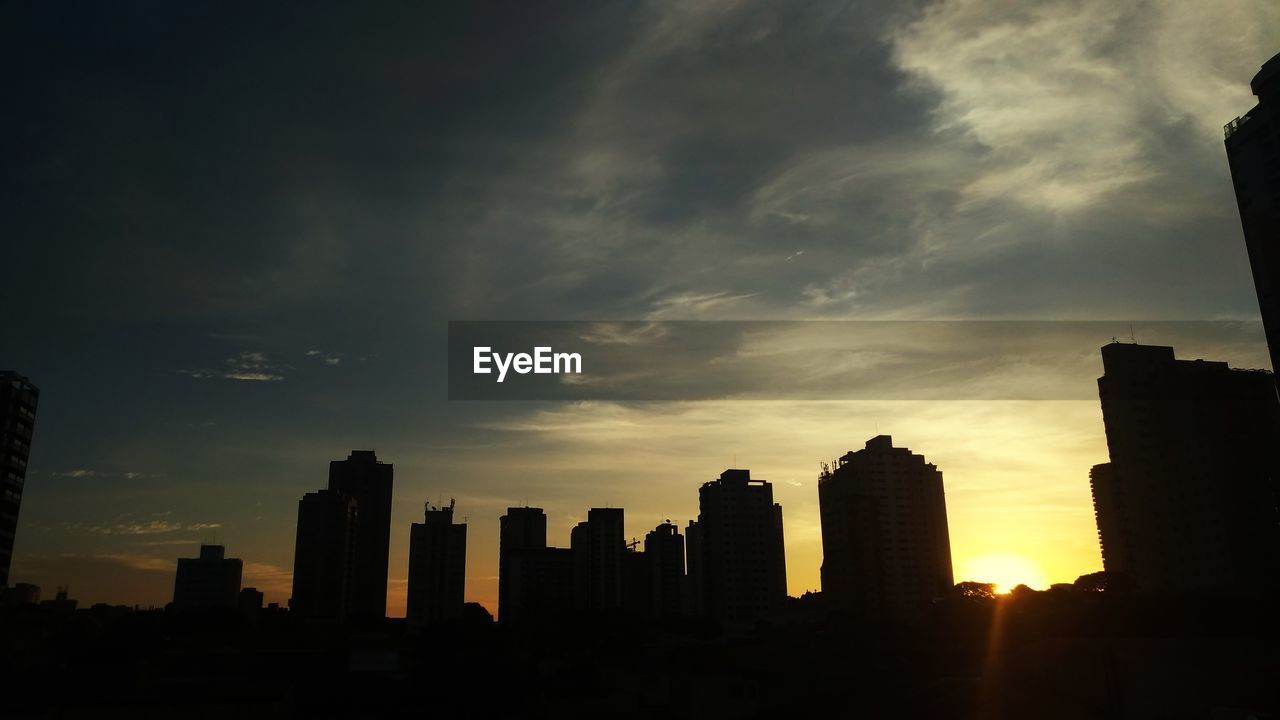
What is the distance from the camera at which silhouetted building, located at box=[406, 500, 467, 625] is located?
124812 mm

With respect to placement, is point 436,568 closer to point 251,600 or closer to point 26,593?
point 251,600

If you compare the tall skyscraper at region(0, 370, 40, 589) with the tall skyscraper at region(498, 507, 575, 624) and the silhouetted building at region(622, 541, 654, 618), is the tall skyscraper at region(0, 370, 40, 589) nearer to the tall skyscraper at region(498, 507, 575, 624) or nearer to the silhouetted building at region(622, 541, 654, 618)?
the tall skyscraper at region(498, 507, 575, 624)

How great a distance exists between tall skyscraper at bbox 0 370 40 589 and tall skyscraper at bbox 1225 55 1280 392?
10057cm

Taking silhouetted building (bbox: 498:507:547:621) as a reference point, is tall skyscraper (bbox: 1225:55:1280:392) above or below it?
above

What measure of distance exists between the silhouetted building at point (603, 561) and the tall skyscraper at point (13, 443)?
229ft

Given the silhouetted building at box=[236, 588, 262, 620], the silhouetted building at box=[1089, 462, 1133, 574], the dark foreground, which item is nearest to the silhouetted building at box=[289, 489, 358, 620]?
the silhouetted building at box=[236, 588, 262, 620]

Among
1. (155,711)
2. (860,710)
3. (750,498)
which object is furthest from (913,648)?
(750,498)

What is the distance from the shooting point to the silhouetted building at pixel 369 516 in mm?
122000

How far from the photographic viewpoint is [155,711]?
2923 centimetres

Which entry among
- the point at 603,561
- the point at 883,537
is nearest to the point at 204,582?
the point at 603,561

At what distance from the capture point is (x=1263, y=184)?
55.9 meters

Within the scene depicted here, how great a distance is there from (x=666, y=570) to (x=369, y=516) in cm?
4669

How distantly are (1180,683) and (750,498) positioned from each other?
97.0 m

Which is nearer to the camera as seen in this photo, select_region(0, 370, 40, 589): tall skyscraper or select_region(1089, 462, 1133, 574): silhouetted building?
select_region(0, 370, 40, 589): tall skyscraper
